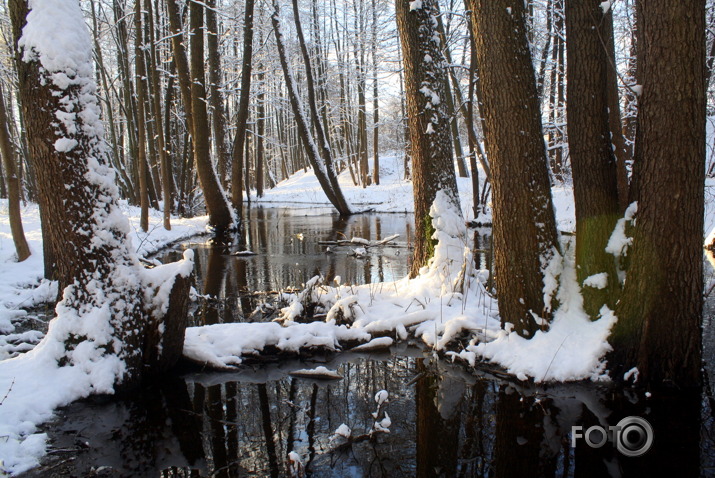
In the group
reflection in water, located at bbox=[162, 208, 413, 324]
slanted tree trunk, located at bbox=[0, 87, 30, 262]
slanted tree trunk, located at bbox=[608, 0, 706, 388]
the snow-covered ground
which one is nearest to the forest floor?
slanted tree trunk, located at bbox=[608, 0, 706, 388]

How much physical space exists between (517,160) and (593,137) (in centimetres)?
67

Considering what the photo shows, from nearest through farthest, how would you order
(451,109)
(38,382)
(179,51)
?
1. (38,382)
2. (179,51)
3. (451,109)

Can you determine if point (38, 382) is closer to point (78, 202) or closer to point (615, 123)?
point (78, 202)

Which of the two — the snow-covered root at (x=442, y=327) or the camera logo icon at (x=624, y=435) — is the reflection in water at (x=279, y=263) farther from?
the camera logo icon at (x=624, y=435)

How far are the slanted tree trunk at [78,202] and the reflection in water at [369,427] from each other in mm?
492

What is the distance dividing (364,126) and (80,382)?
26.2 m

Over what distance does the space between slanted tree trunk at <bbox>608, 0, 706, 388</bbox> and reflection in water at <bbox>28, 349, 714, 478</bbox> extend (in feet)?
1.34

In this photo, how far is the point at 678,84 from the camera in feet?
11.6

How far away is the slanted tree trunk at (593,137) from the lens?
422 cm

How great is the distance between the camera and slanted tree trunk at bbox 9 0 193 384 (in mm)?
3857

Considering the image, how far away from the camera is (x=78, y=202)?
3.92 meters

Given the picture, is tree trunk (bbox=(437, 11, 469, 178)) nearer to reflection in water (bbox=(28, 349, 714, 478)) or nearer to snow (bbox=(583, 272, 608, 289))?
snow (bbox=(583, 272, 608, 289))

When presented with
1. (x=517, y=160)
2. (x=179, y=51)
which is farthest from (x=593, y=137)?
(x=179, y=51)

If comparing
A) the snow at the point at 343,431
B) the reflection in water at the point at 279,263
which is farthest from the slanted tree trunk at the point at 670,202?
the reflection in water at the point at 279,263
